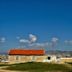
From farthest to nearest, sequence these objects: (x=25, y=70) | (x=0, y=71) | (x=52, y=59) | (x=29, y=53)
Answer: (x=29, y=53) < (x=52, y=59) < (x=25, y=70) < (x=0, y=71)

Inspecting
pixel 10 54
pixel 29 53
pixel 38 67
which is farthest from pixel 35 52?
pixel 38 67

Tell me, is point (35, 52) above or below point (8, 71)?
above

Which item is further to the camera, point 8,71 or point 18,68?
point 18,68

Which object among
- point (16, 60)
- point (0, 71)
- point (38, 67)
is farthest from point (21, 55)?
point (0, 71)

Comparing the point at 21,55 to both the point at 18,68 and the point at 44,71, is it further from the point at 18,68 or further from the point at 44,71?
the point at 44,71

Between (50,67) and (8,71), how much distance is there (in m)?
9.89

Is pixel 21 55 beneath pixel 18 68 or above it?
above

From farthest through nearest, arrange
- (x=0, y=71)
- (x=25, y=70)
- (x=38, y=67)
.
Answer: (x=38, y=67), (x=25, y=70), (x=0, y=71)

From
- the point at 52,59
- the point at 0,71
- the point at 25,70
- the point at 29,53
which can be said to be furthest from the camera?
the point at 29,53

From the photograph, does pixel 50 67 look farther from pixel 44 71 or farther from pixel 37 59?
pixel 37 59

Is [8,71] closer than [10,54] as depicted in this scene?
Yes

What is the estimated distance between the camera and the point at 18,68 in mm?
59000

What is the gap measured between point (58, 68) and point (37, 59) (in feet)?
124

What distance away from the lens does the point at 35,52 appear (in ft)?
323
